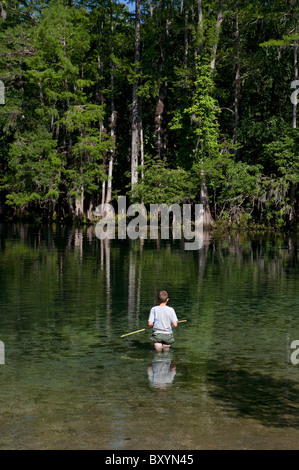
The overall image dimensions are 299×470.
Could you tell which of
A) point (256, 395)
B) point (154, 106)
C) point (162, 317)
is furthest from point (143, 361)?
point (154, 106)

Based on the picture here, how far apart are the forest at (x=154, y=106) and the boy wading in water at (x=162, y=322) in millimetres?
38387

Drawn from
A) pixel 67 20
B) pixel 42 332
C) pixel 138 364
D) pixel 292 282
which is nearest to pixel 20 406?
pixel 138 364

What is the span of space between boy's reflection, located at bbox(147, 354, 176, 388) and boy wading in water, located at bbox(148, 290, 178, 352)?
0.35 m

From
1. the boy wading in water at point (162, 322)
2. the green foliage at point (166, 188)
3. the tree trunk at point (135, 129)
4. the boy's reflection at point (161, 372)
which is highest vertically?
the tree trunk at point (135, 129)

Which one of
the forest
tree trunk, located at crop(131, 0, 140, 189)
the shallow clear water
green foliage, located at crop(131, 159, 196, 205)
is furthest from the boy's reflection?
tree trunk, located at crop(131, 0, 140, 189)

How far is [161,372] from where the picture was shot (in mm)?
11492

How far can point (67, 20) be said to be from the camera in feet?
196

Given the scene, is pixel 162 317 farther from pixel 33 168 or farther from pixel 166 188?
pixel 33 168

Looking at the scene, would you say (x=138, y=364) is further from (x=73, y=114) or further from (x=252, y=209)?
(x=73, y=114)

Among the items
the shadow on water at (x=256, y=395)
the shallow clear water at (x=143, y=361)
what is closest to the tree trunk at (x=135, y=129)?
the shallow clear water at (x=143, y=361)

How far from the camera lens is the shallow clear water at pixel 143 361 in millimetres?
8367

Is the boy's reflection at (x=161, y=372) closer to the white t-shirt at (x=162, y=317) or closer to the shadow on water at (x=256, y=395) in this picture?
the white t-shirt at (x=162, y=317)

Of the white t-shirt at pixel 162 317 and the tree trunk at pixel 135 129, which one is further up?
the tree trunk at pixel 135 129
